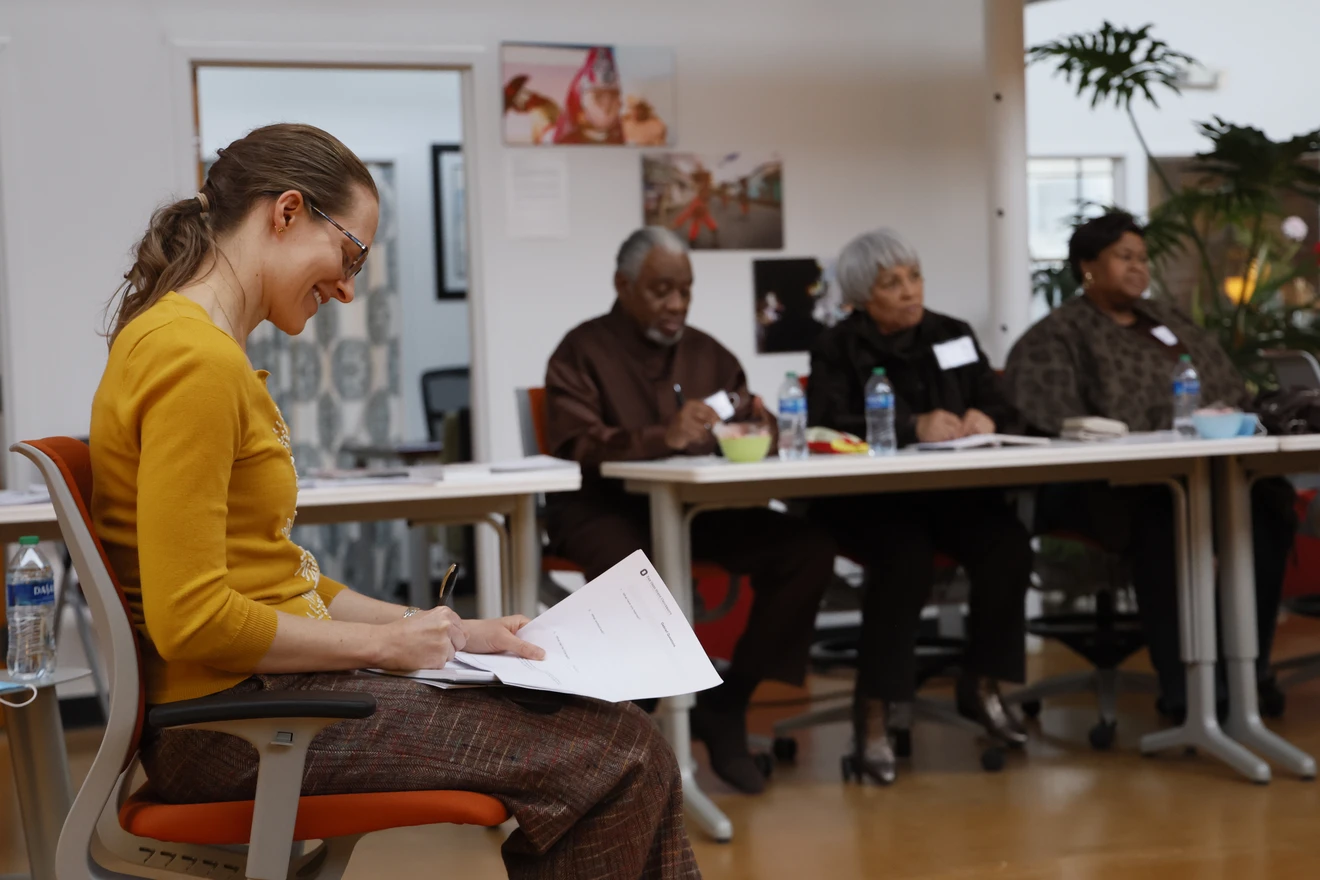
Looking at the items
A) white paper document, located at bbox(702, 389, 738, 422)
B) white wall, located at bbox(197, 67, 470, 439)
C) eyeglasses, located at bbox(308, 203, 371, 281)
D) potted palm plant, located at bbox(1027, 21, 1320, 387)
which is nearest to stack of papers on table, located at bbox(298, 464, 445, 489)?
white paper document, located at bbox(702, 389, 738, 422)

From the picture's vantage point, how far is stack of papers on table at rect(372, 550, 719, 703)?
1507mm

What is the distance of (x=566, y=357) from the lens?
3.69m

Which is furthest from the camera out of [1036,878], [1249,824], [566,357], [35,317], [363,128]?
[363,128]

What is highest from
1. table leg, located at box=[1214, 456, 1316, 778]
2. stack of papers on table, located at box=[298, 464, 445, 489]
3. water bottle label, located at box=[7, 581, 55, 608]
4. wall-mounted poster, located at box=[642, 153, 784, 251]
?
wall-mounted poster, located at box=[642, 153, 784, 251]

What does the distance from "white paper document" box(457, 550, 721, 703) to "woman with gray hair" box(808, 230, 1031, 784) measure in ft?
6.39

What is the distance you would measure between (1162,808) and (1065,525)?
1009 mm

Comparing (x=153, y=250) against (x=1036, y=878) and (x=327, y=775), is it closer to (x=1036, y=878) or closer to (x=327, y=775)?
(x=327, y=775)

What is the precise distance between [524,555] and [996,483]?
45.6 inches

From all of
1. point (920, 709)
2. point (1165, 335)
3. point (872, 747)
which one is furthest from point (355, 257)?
point (1165, 335)

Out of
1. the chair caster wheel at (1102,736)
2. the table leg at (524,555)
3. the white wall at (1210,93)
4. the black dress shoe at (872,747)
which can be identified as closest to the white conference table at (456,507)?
the table leg at (524,555)

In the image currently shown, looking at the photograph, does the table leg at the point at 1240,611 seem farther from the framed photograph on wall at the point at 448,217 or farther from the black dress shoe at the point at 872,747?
the framed photograph on wall at the point at 448,217

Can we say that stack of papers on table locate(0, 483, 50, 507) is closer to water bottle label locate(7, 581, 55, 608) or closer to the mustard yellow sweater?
water bottle label locate(7, 581, 55, 608)

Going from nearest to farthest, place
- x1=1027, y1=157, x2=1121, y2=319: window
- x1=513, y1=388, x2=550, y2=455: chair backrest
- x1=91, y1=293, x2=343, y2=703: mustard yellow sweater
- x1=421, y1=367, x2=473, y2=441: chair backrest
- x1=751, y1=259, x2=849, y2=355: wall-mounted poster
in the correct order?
x1=91, y1=293, x2=343, y2=703: mustard yellow sweater < x1=513, y1=388, x2=550, y2=455: chair backrest < x1=751, y1=259, x2=849, y2=355: wall-mounted poster < x1=421, y1=367, x2=473, y2=441: chair backrest < x1=1027, y1=157, x2=1121, y2=319: window

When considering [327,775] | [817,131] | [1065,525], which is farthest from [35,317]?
[327,775]
